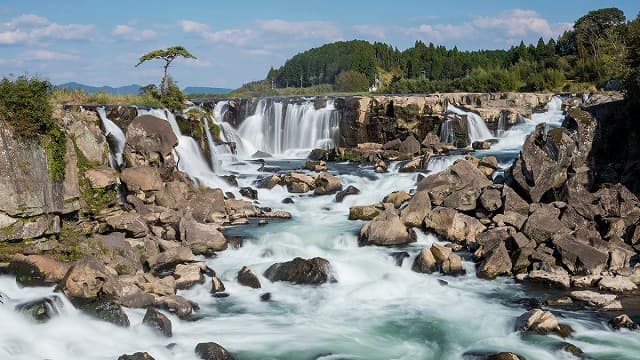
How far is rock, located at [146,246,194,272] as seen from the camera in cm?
1877

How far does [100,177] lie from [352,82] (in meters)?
83.7

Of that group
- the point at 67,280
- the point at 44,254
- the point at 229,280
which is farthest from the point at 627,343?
the point at 44,254

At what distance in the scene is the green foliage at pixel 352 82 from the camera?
101375 millimetres

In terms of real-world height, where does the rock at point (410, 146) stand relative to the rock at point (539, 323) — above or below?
above

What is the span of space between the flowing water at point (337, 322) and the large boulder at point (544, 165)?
524 centimetres

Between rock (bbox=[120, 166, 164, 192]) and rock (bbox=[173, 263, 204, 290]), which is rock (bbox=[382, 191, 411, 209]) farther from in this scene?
rock (bbox=[173, 263, 204, 290])

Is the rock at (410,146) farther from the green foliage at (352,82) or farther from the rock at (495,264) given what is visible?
the green foliage at (352,82)

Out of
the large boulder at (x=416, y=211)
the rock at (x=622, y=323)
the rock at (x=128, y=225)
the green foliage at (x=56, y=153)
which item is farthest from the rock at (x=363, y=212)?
the rock at (x=622, y=323)

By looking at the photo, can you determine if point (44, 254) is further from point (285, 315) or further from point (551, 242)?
point (551, 242)

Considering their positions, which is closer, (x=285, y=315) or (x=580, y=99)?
(x=285, y=315)

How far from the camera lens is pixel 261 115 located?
4244 cm

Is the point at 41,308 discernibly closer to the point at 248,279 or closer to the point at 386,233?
the point at 248,279

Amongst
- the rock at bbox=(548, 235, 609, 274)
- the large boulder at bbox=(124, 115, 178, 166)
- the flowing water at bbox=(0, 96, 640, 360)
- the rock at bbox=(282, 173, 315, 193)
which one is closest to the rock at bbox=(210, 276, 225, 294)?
the flowing water at bbox=(0, 96, 640, 360)

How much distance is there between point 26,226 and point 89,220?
8.54ft
